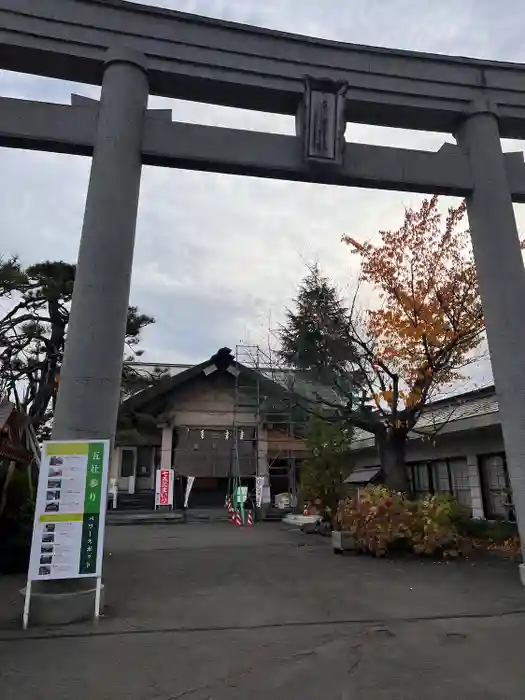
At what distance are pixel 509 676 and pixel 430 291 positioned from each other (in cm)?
968

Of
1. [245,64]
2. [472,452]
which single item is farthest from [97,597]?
[472,452]

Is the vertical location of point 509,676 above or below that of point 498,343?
below

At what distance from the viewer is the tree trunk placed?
1177cm

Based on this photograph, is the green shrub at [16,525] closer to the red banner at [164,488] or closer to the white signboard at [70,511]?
the white signboard at [70,511]

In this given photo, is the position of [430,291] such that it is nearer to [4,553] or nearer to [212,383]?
[4,553]

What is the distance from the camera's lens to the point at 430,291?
12164mm

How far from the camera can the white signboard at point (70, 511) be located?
5113 millimetres

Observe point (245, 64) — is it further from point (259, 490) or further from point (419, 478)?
point (259, 490)

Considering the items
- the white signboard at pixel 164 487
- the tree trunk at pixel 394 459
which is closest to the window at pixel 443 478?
the tree trunk at pixel 394 459

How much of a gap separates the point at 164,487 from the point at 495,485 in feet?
40.4

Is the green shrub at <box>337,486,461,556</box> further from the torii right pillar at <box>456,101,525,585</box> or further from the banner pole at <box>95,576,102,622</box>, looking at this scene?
the banner pole at <box>95,576,102,622</box>

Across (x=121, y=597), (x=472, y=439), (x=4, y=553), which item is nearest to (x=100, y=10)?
(x=121, y=597)

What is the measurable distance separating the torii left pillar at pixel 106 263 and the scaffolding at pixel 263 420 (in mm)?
13759

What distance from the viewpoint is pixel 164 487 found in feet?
63.6
